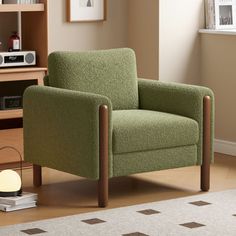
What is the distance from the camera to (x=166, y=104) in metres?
5.46

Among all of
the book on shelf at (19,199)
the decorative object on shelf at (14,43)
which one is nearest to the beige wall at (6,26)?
the decorative object on shelf at (14,43)

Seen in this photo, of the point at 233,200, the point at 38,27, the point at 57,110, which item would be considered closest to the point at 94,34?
the point at 38,27

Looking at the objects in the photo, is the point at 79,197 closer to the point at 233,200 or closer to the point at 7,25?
the point at 233,200

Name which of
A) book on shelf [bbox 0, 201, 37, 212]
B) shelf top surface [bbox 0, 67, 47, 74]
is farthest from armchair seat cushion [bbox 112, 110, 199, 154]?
shelf top surface [bbox 0, 67, 47, 74]

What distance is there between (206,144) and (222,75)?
1376 mm

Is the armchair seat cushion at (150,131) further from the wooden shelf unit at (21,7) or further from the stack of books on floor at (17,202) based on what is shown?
the wooden shelf unit at (21,7)

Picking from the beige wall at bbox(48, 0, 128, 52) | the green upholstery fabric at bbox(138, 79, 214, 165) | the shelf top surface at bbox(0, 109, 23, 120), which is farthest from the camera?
the beige wall at bbox(48, 0, 128, 52)

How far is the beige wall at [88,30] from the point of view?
637 cm

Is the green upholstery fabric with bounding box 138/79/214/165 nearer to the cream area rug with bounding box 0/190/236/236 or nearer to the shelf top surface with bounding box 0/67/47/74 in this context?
the cream area rug with bounding box 0/190/236/236

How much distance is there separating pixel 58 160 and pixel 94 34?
1.78m

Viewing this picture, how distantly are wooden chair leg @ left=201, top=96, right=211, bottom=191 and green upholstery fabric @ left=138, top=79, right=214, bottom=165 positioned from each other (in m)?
0.03

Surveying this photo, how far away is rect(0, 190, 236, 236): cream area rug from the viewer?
4.35m

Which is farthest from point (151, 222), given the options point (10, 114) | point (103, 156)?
point (10, 114)

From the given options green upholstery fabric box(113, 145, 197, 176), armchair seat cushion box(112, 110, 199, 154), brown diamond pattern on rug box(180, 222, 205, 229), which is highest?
armchair seat cushion box(112, 110, 199, 154)
